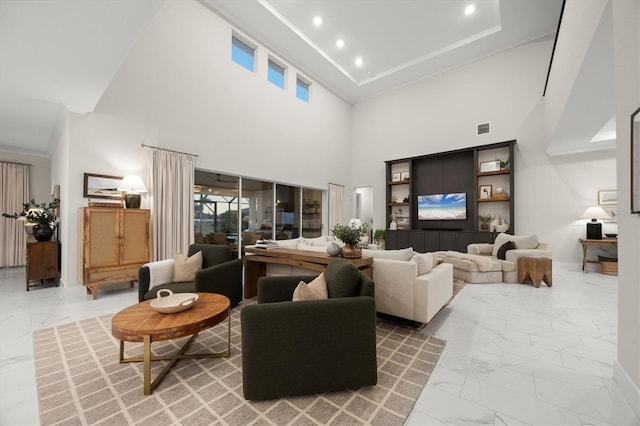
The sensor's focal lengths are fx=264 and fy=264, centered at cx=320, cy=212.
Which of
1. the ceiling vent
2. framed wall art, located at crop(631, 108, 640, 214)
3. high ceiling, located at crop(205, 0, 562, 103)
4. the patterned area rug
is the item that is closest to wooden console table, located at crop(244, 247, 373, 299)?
the patterned area rug

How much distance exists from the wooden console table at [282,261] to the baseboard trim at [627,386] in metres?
1.92

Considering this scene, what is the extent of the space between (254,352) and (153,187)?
388 cm

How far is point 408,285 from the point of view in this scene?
279cm

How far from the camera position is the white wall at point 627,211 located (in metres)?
1.55

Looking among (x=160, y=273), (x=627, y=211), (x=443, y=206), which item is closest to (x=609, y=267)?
(x=443, y=206)

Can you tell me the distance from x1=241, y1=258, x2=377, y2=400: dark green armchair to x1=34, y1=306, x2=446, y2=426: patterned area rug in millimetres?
105

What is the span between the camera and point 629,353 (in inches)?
65.4

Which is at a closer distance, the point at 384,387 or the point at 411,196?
the point at 384,387

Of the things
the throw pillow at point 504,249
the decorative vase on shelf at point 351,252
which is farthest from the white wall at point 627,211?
the throw pillow at point 504,249

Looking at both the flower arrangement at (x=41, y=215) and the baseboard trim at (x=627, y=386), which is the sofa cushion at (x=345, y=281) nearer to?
the baseboard trim at (x=627, y=386)

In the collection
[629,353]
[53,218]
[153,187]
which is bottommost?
[629,353]

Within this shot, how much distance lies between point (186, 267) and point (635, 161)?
13.1 feet

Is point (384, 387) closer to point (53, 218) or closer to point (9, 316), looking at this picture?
point (9, 316)

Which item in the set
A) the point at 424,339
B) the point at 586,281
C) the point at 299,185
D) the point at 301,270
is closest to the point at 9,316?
the point at 301,270
